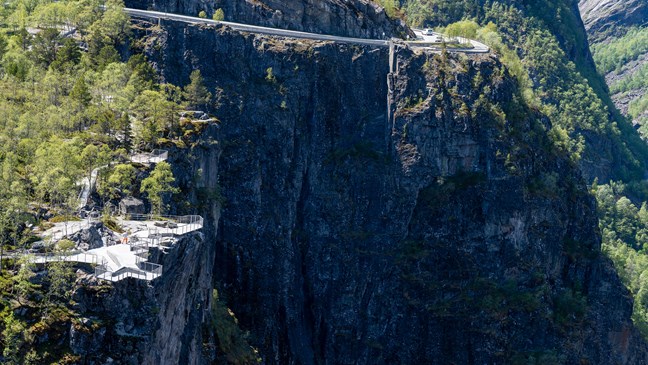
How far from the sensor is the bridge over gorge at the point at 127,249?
70.1m

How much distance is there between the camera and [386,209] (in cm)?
13688

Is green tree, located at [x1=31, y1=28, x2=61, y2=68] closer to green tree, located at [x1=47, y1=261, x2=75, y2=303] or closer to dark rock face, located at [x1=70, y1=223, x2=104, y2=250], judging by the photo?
dark rock face, located at [x1=70, y1=223, x2=104, y2=250]

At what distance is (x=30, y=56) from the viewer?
384 ft

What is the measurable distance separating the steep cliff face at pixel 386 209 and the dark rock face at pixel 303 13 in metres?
6.08

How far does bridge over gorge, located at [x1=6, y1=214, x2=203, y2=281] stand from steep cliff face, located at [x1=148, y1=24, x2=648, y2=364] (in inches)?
1782

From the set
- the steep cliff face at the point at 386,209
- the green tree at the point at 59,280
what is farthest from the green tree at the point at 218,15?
the green tree at the point at 59,280

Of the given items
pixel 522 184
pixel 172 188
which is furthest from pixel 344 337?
pixel 172 188

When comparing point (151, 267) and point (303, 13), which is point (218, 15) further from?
point (151, 267)

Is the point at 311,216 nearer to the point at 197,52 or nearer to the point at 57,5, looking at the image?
the point at 197,52

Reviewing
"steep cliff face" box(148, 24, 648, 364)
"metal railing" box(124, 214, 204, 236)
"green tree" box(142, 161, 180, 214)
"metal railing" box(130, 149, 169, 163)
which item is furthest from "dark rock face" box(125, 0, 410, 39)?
"metal railing" box(124, 214, 204, 236)

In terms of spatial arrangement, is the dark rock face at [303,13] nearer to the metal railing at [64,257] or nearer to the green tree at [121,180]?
the green tree at [121,180]

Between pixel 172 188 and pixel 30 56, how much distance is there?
37201mm

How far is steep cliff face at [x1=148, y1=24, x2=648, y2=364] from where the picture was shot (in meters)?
132

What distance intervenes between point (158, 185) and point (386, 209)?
178 ft
